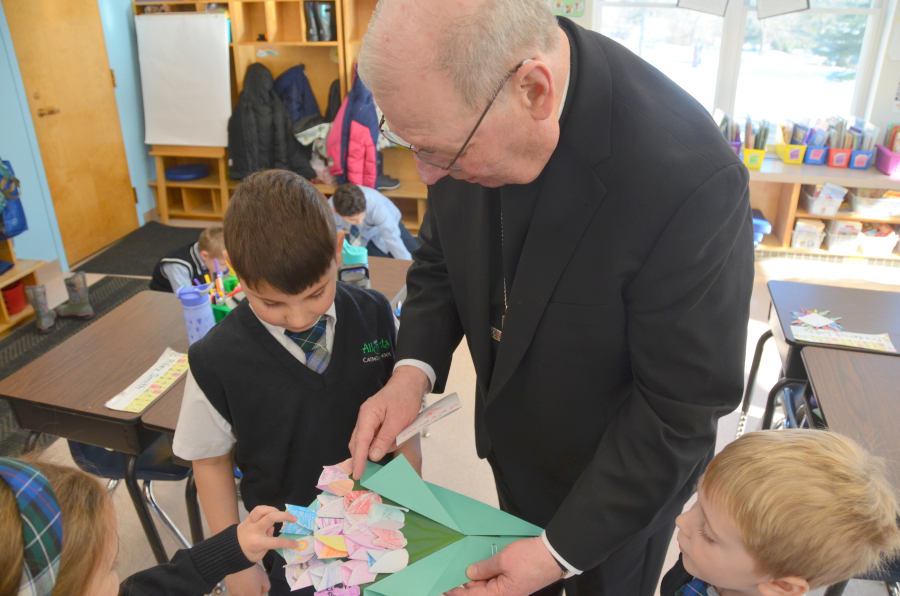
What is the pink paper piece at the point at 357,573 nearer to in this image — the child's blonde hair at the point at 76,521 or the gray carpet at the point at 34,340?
the child's blonde hair at the point at 76,521

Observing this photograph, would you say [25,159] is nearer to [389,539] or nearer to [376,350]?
[376,350]

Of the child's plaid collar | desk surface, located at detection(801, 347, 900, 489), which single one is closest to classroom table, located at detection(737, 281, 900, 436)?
desk surface, located at detection(801, 347, 900, 489)

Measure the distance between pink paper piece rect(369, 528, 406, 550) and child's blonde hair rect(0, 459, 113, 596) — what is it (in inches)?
14.6

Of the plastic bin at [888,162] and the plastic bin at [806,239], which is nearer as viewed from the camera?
the plastic bin at [888,162]

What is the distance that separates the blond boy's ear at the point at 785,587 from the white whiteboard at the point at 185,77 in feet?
16.6

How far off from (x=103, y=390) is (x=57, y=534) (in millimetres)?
1160

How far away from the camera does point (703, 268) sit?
87 centimetres

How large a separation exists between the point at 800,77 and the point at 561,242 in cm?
458

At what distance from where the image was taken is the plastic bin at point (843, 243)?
433 centimetres

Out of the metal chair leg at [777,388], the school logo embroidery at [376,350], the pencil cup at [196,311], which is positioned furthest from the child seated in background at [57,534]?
the metal chair leg at [777,388]

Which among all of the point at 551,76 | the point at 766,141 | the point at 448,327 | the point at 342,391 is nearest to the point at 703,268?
the point at 551,76

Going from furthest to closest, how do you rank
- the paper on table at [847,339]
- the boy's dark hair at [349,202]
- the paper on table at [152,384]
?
the boy's dark hair at [349,202]
the paper on table at [847,339]
the paper on table at [152,384]

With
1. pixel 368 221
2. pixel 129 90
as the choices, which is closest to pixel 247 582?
pixel 368 221

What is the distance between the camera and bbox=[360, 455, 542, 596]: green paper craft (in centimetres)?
93
